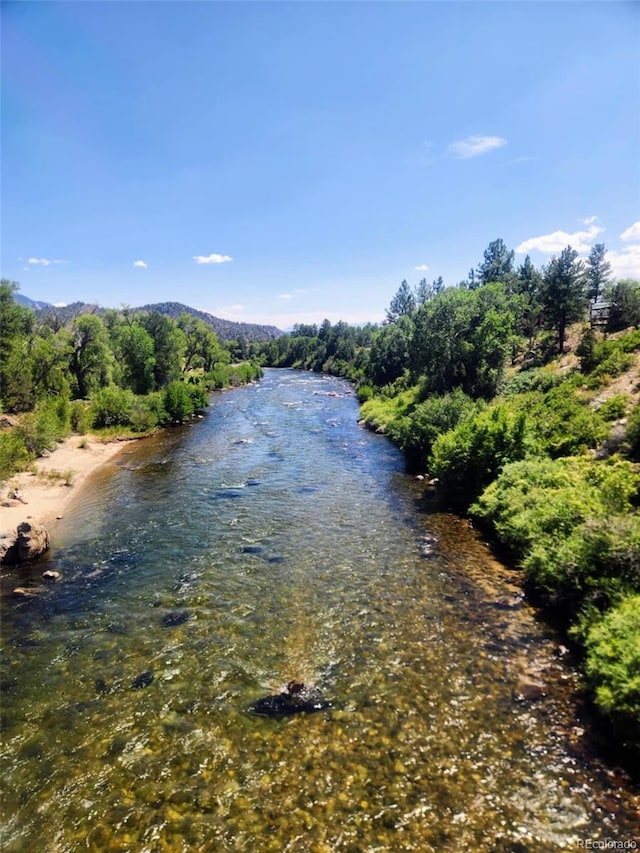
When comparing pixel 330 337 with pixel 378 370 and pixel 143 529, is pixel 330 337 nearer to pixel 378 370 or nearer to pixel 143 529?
pixel 378 370

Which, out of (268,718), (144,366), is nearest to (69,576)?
(268,718)

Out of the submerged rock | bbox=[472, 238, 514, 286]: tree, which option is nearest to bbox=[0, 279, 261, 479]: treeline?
the submerged rock

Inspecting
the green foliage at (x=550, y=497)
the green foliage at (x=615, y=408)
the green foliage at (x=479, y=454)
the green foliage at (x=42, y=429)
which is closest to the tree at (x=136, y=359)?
the green foliage at (x=42, y=429)

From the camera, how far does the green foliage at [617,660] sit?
1145cm

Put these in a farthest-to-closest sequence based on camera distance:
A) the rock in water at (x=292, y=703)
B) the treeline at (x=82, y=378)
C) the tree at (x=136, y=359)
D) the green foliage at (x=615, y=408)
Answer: the tree at (x=136, y=359) → the treeline at (x=82, y=378) → the green foliage at (x=615, y=408) → the rock in water at (x=292, y=703)

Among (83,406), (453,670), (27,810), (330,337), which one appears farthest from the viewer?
(330,337)

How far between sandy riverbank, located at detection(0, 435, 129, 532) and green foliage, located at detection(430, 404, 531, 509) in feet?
89.4

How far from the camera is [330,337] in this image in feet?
576

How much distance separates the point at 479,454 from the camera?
28.8 metres

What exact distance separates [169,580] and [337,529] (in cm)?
978

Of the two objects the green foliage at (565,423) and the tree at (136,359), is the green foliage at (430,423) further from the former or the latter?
the tree at (136,359)

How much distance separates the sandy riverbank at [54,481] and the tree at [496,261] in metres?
103

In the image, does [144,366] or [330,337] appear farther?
[330,337]

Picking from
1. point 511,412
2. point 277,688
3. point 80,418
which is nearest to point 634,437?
point 511,412
